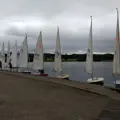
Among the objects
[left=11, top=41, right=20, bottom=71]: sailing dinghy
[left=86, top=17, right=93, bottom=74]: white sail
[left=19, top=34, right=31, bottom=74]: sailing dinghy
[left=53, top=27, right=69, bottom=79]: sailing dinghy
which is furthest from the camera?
[left=11, top=41, right=20, bottom=71]: sailing dinghy

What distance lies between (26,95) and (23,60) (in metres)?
32.6

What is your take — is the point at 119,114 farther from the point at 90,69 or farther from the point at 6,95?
the point at 90,69

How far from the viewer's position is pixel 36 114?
8.31m

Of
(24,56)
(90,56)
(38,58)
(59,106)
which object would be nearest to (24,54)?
(24,56)

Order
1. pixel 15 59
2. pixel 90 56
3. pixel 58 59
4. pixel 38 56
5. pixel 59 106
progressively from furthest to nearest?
pixel 15 59, pixel 38 56, pixel 58 59, pixel 90 56, pixel 59 106

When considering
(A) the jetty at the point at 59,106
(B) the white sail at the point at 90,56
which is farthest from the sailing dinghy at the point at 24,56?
(A) the jetty at the point at 59,106

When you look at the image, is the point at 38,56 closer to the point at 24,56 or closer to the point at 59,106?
the point at 24,56

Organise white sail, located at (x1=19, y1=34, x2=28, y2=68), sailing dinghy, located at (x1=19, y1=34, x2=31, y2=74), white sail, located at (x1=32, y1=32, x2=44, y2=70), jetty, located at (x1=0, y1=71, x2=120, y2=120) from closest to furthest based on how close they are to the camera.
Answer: jetty, located at (x1=0, y1=71, x2=120, y2=120) → white sail, located at (x1=32, y1=32, x2=44, y2=70) → sailing dinghy, located at (x1=19, y1=34, x2=31, y2=74) → white sail, located at (x1=19, y1=34, x2=28, y2=68)

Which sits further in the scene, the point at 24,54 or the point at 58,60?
the point at 24,54

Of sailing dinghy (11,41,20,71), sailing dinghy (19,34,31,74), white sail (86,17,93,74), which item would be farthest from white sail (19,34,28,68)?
white sail (86,17,93,74)

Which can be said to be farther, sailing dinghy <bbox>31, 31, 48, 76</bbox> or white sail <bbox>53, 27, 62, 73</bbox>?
sailing dinghy <bbox>31, 31, 48, 76</bbox>

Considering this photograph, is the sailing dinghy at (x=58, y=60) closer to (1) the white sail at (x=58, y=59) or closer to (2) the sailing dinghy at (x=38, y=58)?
(1) the white sail at (x=58, y=59)

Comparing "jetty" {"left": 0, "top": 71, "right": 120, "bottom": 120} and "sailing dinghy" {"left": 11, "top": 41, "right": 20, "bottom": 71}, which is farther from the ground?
"sailing dinghy" {"left": 11, "top": 41, "right": 20, "bottom": 71}

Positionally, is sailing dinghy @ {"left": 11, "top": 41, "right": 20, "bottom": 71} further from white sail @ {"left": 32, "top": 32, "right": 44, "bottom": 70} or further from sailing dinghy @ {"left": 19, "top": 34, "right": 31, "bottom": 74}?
white sail @ {"left": 32, "top": 32, "right": 44, "bottom": 70}
